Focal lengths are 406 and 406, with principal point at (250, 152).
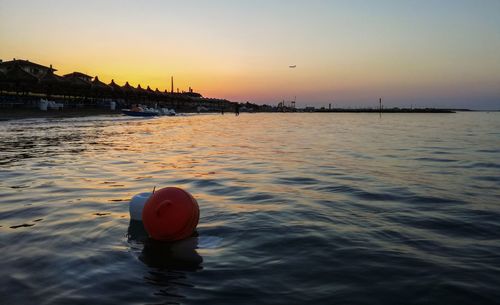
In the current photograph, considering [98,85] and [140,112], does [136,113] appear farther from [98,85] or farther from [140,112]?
[98,85]

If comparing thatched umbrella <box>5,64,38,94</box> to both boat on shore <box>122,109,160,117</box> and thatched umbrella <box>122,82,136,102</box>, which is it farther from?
thatched umbrella <box>122,82,136,102</box>

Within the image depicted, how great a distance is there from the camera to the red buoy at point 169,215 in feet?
18.6

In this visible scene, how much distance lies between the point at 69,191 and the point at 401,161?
38.5 ft

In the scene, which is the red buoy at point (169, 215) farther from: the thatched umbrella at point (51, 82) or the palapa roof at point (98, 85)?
the palapa roof at point (98, 85)

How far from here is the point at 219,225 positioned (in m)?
6.87

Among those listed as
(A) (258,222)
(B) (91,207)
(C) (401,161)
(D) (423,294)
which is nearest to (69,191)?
(B) (91,207)

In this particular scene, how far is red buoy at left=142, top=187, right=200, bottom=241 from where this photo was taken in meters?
5.68

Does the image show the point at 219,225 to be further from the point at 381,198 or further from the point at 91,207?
the point at 381,198

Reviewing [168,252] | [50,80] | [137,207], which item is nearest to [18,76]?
[50,80]

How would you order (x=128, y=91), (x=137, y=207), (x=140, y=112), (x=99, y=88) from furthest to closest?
1. (x=128, y=91)
2. (x=140, y=112)
3. (x=99, y=88)
4. (x=137, y=207)

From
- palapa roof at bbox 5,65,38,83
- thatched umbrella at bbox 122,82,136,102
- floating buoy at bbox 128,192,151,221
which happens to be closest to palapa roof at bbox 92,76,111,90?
thatched umbrella at bbox 122,82,136,102

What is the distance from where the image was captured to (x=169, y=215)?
570cm

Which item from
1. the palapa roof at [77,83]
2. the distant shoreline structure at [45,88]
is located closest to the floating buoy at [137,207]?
the distant shoreline structure at [45,88]

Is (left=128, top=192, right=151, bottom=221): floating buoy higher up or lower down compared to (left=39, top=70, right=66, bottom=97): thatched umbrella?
lower down
